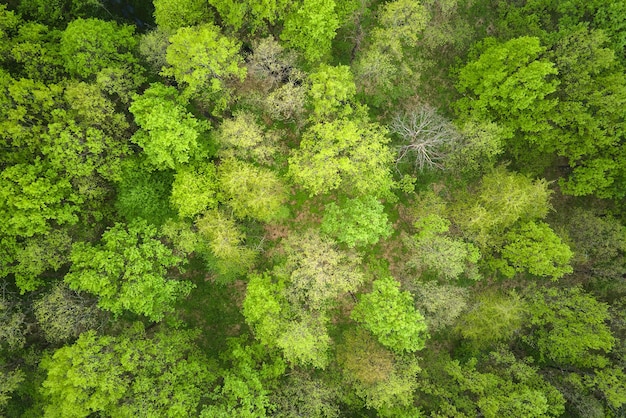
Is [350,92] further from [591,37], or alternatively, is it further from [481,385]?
[481,385]

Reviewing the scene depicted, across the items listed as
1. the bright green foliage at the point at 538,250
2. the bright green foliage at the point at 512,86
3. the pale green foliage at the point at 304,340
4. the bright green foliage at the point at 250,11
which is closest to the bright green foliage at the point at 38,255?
the pale green foliage at the point at 304,340

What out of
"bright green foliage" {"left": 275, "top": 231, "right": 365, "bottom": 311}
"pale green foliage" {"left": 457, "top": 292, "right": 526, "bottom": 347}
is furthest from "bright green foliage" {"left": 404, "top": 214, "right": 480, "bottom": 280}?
"bright green foliage" {"left": 275, "top": 231, "right": 365, "bottom": 311}

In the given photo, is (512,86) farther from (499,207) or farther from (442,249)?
(442,249)

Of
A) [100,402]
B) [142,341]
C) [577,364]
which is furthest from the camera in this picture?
[577,364]

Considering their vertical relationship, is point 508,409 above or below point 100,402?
above

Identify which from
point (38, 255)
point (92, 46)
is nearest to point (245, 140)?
point (92, 46)

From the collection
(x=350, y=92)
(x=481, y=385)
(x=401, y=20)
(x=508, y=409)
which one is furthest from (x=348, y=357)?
(x=401, y=20)

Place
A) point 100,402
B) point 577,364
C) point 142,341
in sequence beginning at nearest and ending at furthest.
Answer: point 100,402, point 142,341, point 577,364

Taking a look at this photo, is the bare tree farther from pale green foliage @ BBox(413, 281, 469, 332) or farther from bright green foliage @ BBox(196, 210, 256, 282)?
bright green foliage @ BBox(196, 210, 256, 282)
